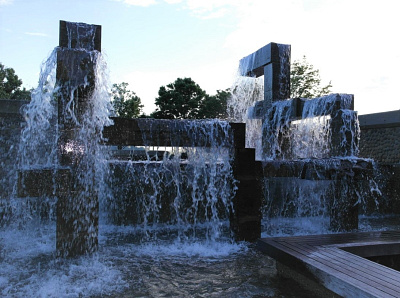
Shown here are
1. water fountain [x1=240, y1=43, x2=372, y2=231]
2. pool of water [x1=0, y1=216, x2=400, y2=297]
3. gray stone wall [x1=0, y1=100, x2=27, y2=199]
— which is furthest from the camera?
gray stone wall [x1=0, y1=100, x2=27, y2=199]

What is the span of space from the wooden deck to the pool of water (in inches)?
17.6

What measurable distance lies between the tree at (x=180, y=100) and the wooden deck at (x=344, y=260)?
2328 cm

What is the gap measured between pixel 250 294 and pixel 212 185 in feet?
9.57

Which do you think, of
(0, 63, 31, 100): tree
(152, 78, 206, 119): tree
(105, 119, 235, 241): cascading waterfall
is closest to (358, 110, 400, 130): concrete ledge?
(105, 119, 235, 241): cascading waterfall

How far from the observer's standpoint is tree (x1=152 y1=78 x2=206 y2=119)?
27578 millimetres

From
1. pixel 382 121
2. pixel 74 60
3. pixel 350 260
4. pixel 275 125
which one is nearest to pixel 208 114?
pixel 382 121

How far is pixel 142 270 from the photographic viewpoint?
15.3ft

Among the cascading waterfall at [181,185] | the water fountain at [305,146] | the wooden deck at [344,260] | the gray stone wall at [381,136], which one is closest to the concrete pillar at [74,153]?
the cascading waterfall at [181,185]

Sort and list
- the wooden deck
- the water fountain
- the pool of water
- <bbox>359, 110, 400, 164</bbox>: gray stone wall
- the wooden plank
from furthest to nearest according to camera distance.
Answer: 1. <bbox>359, 110, 400, 164</bbox>: gray stone wall
2. the water fountain
3. the pool of water
4. the wooden deck
5. the wooden plank

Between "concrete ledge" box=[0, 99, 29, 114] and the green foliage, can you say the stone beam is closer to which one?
"concrete ledge" box=[0, 99, 29, 114]

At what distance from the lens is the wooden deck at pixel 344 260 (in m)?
2.99

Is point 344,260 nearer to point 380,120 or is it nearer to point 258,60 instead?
point 258,60

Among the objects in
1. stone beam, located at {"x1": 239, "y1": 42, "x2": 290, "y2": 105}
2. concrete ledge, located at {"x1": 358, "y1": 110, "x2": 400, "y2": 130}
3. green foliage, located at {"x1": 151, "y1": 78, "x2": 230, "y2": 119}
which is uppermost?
green foliage, located at {"x1": 151, "y1": 78, "x2": 230, "y2": 119}

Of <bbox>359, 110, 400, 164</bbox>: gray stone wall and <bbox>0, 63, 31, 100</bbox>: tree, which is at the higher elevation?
<bbox>0, 63, 31, 100</bbox>: tree
